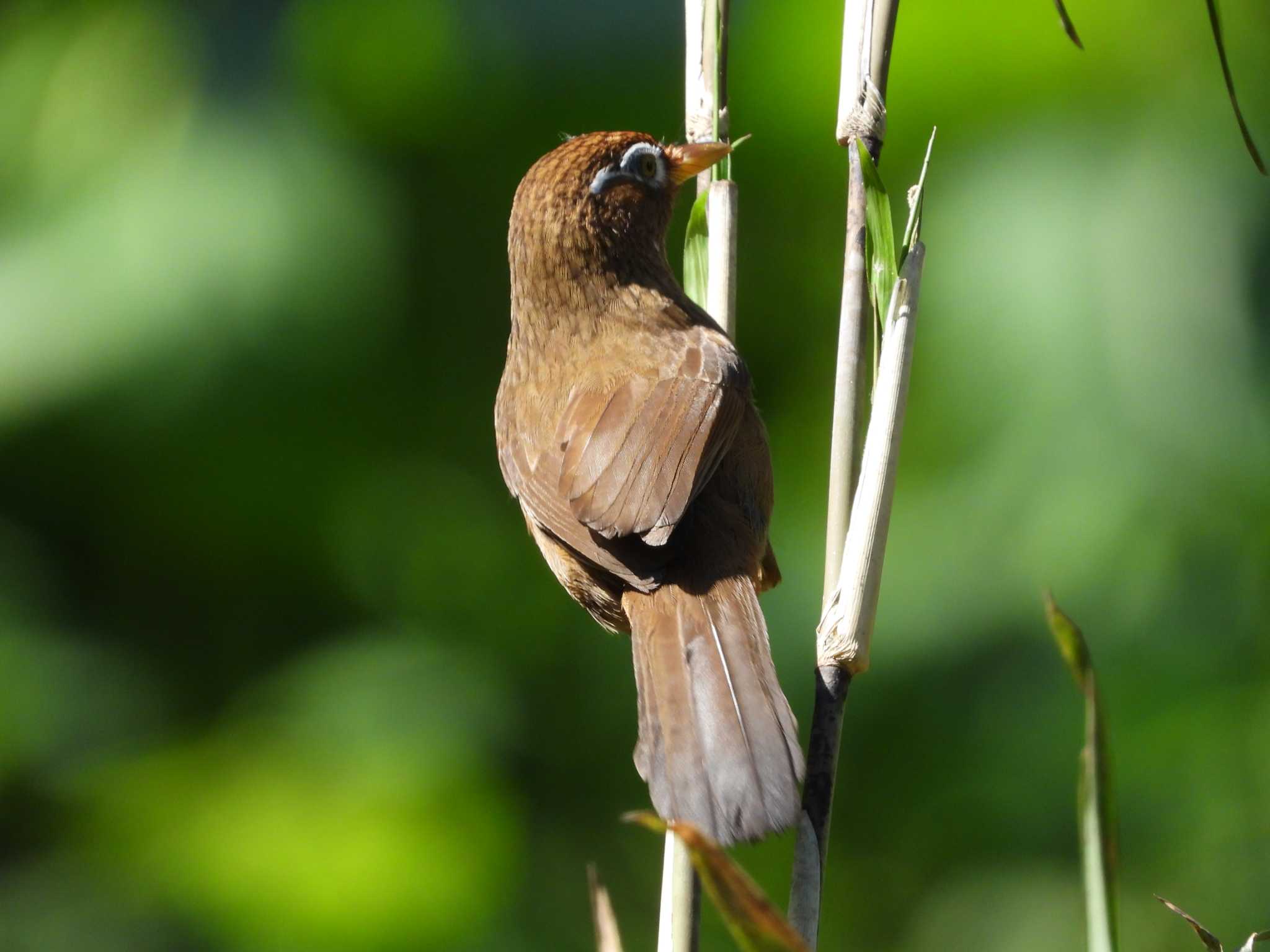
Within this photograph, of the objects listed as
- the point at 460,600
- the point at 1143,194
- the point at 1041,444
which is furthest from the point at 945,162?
the point at 460,600

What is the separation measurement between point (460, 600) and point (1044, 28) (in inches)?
106

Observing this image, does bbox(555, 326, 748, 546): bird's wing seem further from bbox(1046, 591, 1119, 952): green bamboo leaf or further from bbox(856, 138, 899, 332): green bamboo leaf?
bbox(1046, 591, 1119, 952): green bamboo leaf

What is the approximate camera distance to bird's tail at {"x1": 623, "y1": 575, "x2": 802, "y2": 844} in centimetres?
181

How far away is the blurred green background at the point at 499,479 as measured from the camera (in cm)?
405

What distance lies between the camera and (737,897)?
48.8 inches

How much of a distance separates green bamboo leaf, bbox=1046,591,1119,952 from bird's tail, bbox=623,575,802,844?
1.82 ft

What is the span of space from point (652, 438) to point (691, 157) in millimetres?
645

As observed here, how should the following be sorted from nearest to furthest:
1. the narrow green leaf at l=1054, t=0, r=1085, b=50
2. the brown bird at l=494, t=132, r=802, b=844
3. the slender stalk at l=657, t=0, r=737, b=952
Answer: the narrow green leaf at l=1054, t=0, r=1085, b=50, the brown bird at l=494, t=132, r=802, b=844, the slender stalk at l=657, t=0, r=737, b=952

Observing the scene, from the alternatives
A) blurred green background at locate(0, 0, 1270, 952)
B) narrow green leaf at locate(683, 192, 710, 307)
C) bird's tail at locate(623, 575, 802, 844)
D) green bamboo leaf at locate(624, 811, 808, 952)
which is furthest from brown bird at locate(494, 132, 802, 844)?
blurred green background at locate(0, 0, 1270, 952)

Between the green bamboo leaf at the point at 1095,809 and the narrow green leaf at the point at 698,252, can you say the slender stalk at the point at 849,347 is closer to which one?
the narrow green leaf at the point at 698,252

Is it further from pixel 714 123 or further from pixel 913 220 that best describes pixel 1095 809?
pixel 714 123

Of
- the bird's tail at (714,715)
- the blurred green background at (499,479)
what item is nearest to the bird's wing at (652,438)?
the bird's tail at (714,715)

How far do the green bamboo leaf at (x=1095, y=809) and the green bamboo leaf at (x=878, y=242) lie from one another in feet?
2.41

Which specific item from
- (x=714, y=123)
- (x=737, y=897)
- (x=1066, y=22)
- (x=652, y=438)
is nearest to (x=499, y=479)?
(x=652, y=438)
